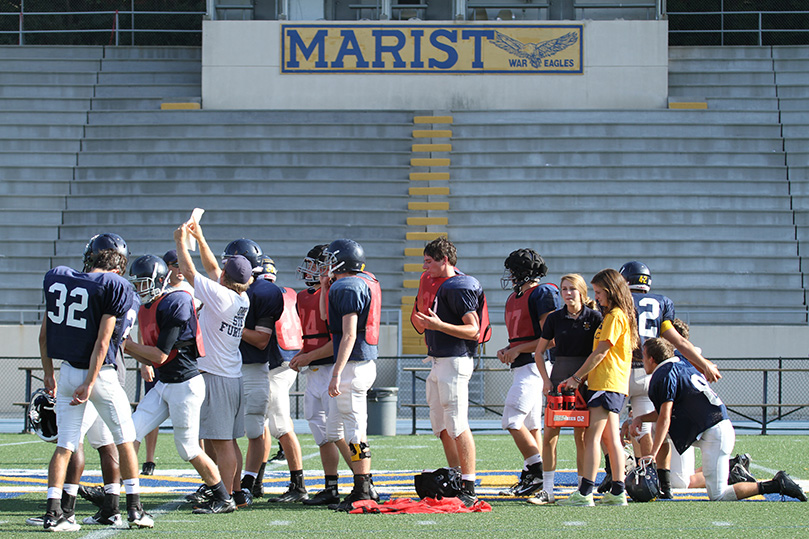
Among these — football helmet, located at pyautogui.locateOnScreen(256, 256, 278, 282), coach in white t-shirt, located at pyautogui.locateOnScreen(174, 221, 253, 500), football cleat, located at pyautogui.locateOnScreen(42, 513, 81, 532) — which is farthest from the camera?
football helmet, located at pyautogui.locateOnScreen(256, 256, 278, 282)

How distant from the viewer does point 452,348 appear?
262 inches

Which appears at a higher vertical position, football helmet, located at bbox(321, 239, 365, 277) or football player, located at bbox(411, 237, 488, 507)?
football helmet, located at bbox(321, 239, 365, 277)

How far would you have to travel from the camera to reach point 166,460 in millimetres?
9523

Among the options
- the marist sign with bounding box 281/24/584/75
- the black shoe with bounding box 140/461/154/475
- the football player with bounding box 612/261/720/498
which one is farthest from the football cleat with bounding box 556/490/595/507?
the marist sign with bounding box 281/24/584/75

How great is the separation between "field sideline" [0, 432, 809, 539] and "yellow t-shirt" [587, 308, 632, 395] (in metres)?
0.82

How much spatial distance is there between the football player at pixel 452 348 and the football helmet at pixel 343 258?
0.49 metres

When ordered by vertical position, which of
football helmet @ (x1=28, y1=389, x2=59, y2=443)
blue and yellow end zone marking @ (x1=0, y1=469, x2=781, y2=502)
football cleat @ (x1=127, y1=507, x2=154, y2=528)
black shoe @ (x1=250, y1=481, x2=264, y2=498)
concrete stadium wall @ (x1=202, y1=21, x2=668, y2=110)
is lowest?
blue and yellow end zone marking @ (x1=0, y1=469, x2=781, y2=502)

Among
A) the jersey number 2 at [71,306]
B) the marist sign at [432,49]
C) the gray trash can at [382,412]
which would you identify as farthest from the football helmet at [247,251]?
the marist sign at [432,49]

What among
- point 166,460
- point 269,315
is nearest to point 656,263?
point 166,460

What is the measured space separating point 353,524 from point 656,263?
1294cm

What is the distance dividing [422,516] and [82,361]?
2.30m

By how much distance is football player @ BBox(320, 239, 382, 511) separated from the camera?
253 inches

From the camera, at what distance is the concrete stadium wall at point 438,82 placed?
20.7m

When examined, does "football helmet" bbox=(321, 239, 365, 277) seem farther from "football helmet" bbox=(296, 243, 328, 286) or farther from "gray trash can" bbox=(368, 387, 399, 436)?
"gray trash can" bbox=(368, 387, 399, 436)
